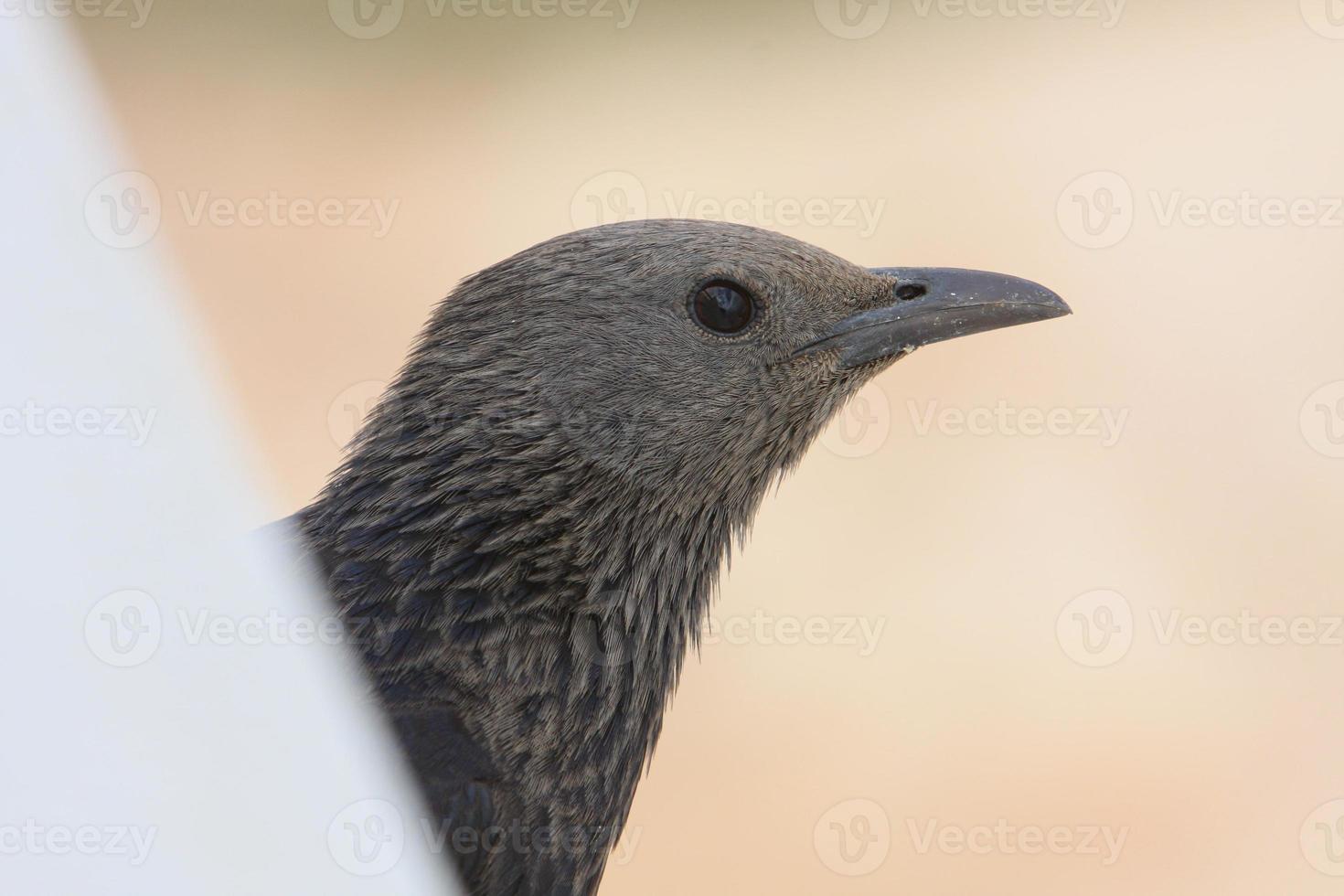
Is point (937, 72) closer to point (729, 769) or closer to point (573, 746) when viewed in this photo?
point (729, 769)

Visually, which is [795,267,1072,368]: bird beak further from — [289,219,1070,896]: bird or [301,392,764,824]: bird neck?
[301,392,764,824]: bird neck

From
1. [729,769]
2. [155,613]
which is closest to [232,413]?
[729,769]

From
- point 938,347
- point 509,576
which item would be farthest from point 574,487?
point 938,347

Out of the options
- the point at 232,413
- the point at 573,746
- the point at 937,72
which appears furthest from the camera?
the point at 937,72

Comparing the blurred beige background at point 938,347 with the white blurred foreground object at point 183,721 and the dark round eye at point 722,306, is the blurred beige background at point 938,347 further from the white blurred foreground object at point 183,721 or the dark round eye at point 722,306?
the dark round eye at point 722,306

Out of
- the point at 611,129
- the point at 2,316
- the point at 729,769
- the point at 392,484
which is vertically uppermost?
the point at 611,129

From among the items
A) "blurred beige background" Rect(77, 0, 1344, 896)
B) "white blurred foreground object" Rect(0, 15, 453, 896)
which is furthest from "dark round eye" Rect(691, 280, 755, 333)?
"blurred beige background" Rect(77, 0, 1344, 896)
